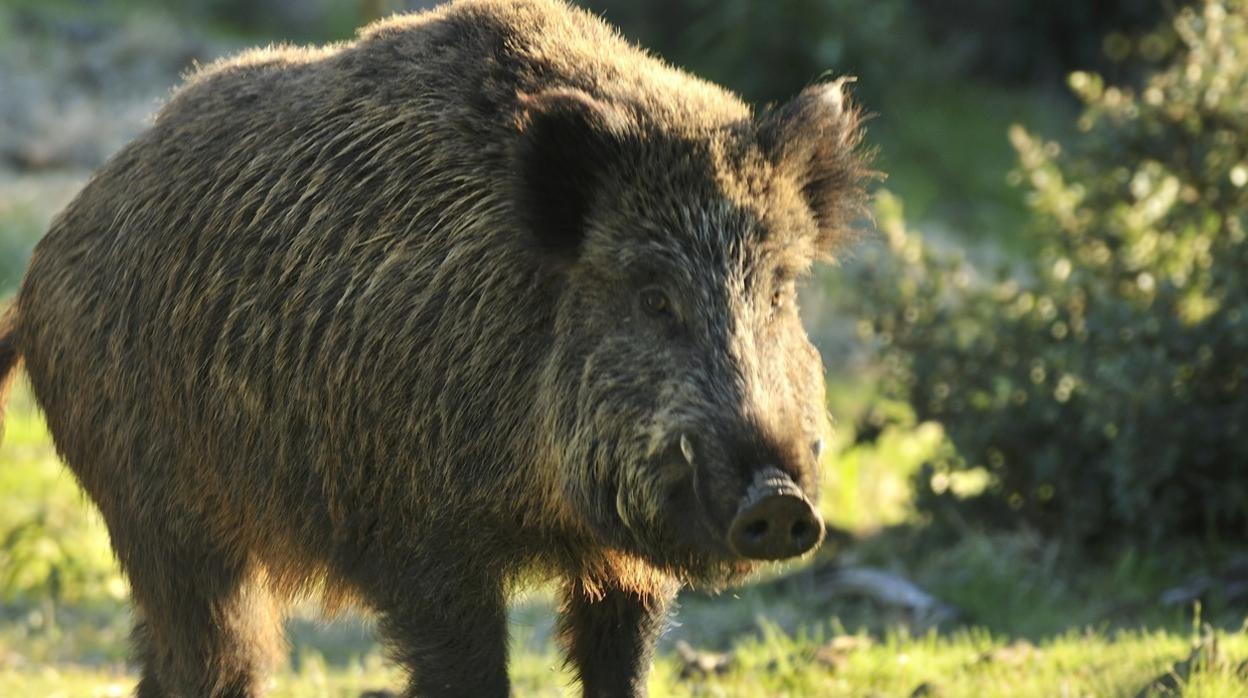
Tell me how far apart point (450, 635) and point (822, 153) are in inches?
67.3

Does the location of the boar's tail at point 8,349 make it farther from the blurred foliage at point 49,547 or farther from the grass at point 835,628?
the blurred foliage at point 49,547

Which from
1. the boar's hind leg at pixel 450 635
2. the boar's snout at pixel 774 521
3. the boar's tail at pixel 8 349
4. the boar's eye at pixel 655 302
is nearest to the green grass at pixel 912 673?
the boar's hind leg at pixel 450 635

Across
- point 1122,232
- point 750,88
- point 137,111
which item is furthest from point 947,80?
point 1122,232

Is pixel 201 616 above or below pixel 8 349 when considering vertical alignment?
below

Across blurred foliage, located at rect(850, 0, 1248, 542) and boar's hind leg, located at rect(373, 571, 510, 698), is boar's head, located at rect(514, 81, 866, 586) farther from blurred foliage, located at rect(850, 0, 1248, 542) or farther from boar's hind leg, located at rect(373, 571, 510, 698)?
blurred foliage, located at rect(850, 0, 1248, 542)

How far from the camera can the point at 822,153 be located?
495cm

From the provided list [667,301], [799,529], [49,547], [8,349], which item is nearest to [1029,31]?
[49,547]

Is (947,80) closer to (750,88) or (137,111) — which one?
(750,88)

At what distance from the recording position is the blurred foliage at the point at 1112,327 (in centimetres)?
851

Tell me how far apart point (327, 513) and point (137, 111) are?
13.7m

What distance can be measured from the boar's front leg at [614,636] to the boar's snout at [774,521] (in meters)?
1.12

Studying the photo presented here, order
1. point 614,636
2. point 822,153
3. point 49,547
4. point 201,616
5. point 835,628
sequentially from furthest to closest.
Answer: point 49,547, point 835,628, point 201,616, point 614,636, point 822,153

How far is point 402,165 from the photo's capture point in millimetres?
5195

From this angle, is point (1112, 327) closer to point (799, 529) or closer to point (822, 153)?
point (822, 153)
